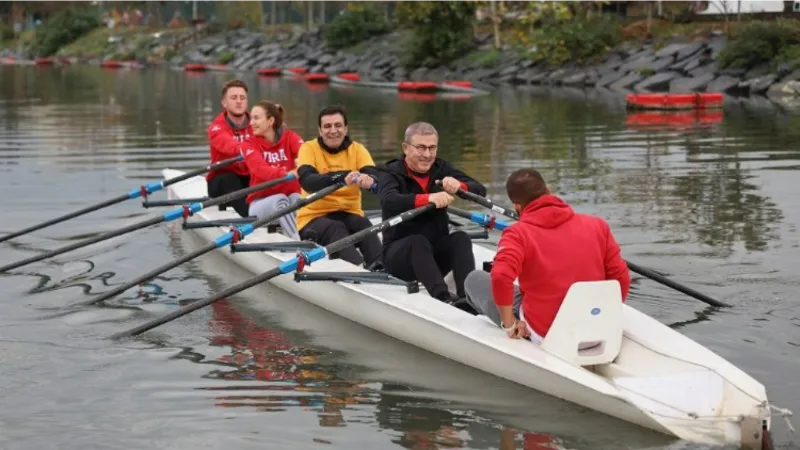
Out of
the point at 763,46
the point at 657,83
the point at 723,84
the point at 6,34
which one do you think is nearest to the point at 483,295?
the point at 723,84

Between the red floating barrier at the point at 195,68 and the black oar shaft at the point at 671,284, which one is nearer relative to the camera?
the black oar shaft at the point at 671,284

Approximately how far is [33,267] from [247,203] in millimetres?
2344

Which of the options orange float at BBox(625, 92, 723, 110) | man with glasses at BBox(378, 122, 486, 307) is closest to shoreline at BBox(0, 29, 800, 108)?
orange float at BBox(625, 92, 723, 110)

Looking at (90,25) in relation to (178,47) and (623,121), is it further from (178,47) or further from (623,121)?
(623,121)

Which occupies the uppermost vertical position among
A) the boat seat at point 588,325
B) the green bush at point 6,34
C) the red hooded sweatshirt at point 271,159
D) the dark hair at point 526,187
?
the green bush at point 6,34

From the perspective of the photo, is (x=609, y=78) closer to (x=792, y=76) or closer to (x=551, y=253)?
(x=792, y=76)

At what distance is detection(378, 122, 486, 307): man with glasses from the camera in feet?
31.2

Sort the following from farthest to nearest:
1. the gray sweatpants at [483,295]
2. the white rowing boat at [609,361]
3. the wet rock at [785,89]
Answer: the wet rock at [785,89], the gray sweatpants at [483,295], the white rowing boat at [609,361]

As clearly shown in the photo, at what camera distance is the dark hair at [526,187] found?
755 cm

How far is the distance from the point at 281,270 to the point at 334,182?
1.55 meters

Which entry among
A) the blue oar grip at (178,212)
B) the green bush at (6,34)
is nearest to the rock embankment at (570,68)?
the blue oar grip at (178,212)

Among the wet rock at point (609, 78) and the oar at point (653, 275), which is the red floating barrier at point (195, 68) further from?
the oar at point (653, 275)

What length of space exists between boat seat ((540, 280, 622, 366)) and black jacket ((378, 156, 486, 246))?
2.20m

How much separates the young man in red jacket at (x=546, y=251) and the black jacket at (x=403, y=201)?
6.82 ft
